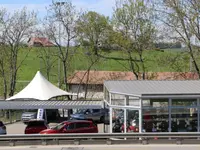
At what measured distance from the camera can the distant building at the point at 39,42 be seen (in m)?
52.2

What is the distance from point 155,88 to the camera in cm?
2580

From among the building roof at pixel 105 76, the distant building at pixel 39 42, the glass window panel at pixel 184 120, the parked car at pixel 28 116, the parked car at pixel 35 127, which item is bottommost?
the parked car at pixel 28 116

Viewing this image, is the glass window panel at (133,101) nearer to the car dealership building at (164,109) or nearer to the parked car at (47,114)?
the car dealership building at (164,109)

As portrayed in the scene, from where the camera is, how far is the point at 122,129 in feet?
82.0

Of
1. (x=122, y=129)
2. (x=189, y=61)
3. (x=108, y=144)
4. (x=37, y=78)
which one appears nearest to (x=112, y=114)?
(x=122, y=129)

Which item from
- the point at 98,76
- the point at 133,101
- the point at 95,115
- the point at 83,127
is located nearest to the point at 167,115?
the point at 133,101

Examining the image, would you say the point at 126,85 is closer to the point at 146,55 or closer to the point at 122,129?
the point at 122,129

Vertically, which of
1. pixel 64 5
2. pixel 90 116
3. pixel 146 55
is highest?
pixel 64 5

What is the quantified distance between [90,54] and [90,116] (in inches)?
448

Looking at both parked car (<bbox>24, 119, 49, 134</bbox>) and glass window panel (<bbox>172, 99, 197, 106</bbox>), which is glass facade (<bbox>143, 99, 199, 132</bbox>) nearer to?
glass window panel (<bbox>172, 99, 197, 106</bbox>)

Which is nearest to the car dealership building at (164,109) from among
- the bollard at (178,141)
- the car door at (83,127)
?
the bollard at (178,141)

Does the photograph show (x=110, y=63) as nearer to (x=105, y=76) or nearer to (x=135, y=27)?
(x=105, y=76)

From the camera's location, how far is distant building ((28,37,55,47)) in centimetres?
5225

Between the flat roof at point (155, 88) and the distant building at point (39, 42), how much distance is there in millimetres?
23861
